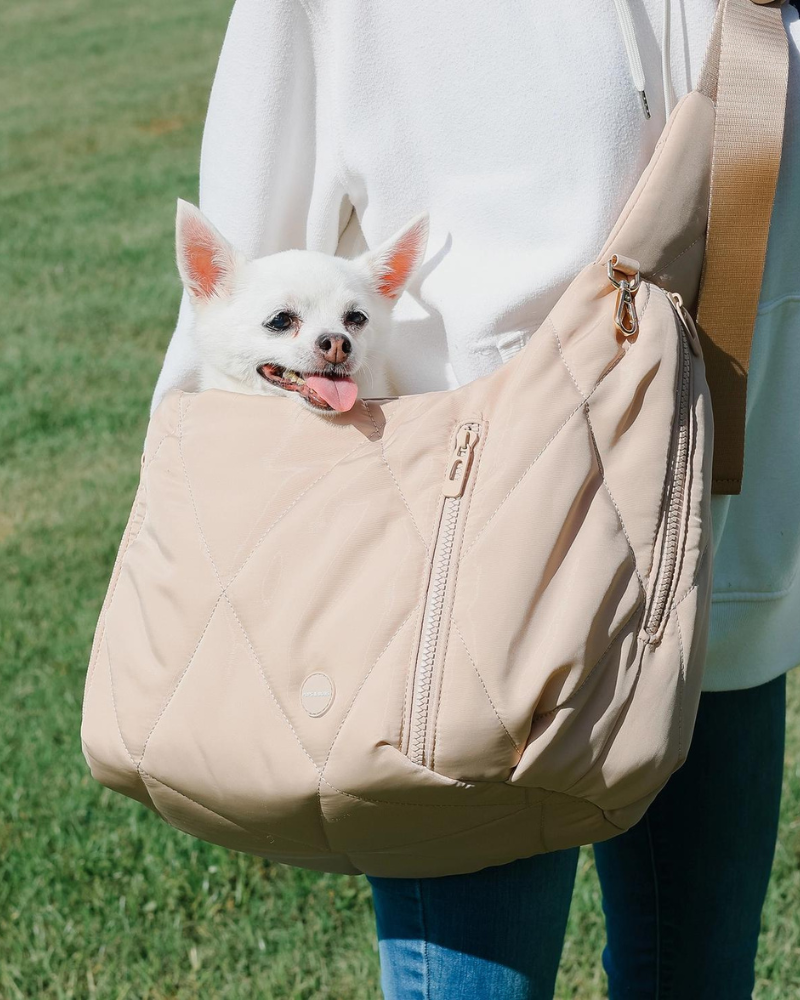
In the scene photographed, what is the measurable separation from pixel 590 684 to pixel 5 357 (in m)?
5.34

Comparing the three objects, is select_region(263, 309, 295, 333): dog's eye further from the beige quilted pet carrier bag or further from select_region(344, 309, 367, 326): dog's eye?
the beige quilted pet carrier bag

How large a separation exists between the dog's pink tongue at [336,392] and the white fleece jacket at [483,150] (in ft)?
0.41

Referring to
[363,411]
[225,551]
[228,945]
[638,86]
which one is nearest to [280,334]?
[363,411]

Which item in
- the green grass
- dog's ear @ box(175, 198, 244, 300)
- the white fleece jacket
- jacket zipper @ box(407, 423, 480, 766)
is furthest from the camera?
the green grass

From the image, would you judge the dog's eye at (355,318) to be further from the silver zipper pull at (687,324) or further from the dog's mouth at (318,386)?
the silver zipper pull at (687,324)

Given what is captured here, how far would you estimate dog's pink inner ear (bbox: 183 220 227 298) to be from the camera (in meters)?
1.52

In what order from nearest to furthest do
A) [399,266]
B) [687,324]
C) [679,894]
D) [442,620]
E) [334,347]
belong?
[442,620]
[687,324]
[399,266]
[334,347]
[679,894]

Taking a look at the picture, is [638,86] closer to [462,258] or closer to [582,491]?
[462,258]

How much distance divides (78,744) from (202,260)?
1.88 meters

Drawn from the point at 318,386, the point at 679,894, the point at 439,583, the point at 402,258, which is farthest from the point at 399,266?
the point at 679,894

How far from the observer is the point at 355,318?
5.23ft

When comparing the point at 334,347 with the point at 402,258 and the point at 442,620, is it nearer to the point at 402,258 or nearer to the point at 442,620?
the point at 402,258

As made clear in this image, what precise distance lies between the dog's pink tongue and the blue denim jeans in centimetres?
54

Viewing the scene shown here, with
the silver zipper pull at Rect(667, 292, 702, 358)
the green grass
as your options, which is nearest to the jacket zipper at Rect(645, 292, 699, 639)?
the silver zipper pull at Rect(667, 292, 702, 358)
